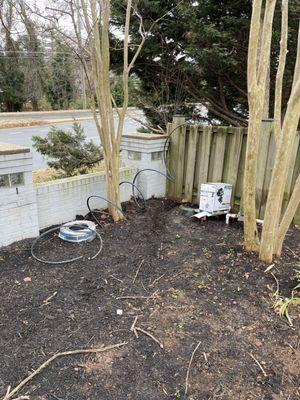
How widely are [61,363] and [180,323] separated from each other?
0.80 meters

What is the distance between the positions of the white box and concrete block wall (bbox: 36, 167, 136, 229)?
1287mm

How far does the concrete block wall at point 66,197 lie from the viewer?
3.38m

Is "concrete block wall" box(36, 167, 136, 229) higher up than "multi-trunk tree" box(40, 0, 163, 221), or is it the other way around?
"multi-trunk tree" box(40, 0, 163, 221)

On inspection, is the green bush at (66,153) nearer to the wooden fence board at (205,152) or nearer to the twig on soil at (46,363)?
Answer: the wooden fence board at (205,152)

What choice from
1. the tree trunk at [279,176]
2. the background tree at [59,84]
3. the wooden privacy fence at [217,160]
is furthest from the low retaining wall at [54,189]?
the background tree at [59,84]

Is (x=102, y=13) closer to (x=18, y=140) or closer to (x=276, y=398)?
(x=276, y=398)

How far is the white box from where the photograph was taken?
3.72 m

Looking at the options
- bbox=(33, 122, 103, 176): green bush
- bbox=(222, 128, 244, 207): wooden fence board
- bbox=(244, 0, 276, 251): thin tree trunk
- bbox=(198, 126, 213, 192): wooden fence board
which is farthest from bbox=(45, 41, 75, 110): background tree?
bbox=(244, 0, 276, 251): thin tree trunk

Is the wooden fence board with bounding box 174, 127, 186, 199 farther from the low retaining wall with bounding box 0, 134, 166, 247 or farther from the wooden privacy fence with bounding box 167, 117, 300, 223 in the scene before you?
the low retaining wall with bounding box 0, 134, 166, 247

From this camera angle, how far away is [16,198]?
301 centimetres

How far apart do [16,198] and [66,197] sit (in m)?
0.66

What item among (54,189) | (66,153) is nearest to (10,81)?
(66,153)

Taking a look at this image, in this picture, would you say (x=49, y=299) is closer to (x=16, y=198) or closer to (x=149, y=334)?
(x=149, y=334)

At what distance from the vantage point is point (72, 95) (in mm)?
22688
